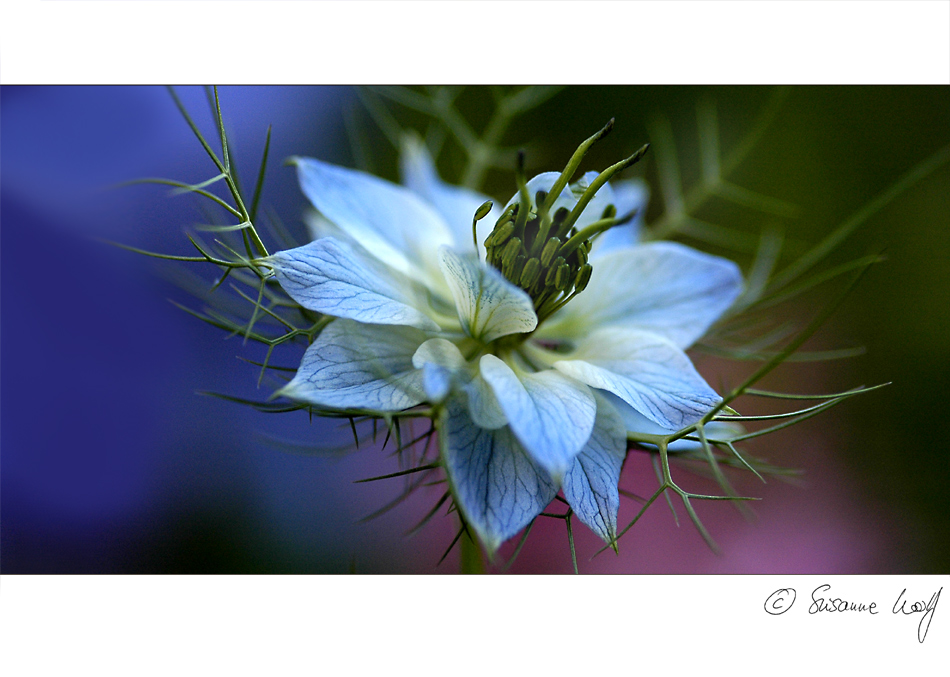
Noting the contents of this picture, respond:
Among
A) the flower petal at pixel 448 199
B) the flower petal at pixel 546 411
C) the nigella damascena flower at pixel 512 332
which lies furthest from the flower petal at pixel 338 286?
the flower petal at pixel 448 199

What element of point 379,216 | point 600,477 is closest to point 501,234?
point 379,216

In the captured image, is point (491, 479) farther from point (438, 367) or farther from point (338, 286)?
point (338, 286)

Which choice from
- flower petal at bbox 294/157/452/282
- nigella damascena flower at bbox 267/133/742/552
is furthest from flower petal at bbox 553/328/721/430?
flower petal at bbox 294/157/452/282

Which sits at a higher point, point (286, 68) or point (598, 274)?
point (286, 68)

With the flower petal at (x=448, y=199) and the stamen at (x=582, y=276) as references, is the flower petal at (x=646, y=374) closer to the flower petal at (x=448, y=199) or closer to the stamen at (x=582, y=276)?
the stamen at (x=582, y=276)

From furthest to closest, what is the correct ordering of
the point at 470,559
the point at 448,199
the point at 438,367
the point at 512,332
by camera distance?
1. the point at 448,199
2. the point at 470,559
3. the point at 512,332
4. the point at 438,367
